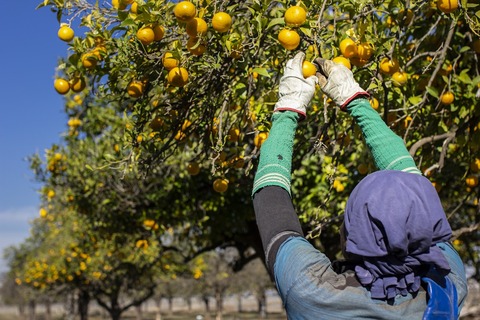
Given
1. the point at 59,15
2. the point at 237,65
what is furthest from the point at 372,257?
the point at 59,15

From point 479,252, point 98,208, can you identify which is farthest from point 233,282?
point 98,208

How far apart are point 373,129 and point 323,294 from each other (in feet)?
2.44

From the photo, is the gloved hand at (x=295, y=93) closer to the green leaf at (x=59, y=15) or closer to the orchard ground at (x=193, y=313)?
the green leaf at (x=59, y=15)

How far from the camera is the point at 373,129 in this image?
207cm

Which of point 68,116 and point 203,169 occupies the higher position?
point 68,116

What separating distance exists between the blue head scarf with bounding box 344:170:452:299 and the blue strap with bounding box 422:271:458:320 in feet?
0.14

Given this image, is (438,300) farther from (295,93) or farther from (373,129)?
(295,93)

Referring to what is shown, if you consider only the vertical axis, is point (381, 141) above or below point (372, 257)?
above

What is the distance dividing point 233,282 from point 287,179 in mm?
38737

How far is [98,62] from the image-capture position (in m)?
3.15

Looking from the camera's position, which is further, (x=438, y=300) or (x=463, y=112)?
(x=463, y=112)

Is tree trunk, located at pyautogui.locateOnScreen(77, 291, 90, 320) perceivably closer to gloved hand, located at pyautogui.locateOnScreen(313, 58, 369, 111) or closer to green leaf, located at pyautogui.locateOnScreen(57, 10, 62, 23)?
green leaf, located at pyautogui.locateOnScreen(57, 10, 62, 23)

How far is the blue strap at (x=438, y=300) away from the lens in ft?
5.23

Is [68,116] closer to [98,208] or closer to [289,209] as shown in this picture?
[98,208]
